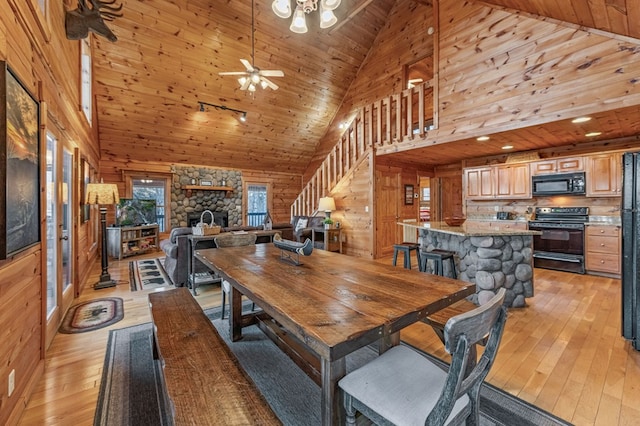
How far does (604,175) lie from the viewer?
4516 millimetres

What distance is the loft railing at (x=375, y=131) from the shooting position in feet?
17.9

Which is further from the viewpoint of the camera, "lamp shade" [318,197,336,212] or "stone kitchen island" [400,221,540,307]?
"lamp shade" [318,197,336,212]

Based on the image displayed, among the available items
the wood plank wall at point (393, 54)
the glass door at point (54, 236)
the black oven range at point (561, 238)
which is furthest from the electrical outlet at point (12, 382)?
the wood plank wall at point (393, 54)

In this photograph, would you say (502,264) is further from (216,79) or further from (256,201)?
(256,201)

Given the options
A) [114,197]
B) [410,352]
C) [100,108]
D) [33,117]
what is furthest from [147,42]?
[410,352]

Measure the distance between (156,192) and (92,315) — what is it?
17.6ft

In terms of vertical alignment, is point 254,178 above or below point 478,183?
above

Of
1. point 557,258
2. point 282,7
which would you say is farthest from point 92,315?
point 557,258

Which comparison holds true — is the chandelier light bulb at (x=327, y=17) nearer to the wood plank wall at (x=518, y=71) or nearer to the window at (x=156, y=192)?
the wood plank wall at (x=518, y=71)

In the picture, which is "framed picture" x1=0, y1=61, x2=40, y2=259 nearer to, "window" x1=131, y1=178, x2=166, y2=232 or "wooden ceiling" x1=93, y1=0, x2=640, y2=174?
"wooden ceiling" x1=93, y1=0, x2=640, y2=174

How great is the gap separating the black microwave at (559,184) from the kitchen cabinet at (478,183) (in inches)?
29.9

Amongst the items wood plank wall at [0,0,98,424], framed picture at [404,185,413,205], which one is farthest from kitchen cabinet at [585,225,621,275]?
wood plank wall at [0,0,98,424]

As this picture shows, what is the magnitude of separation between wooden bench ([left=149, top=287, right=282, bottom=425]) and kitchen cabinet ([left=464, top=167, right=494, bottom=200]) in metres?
5.99

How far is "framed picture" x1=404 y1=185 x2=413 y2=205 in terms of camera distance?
724 centimetres
